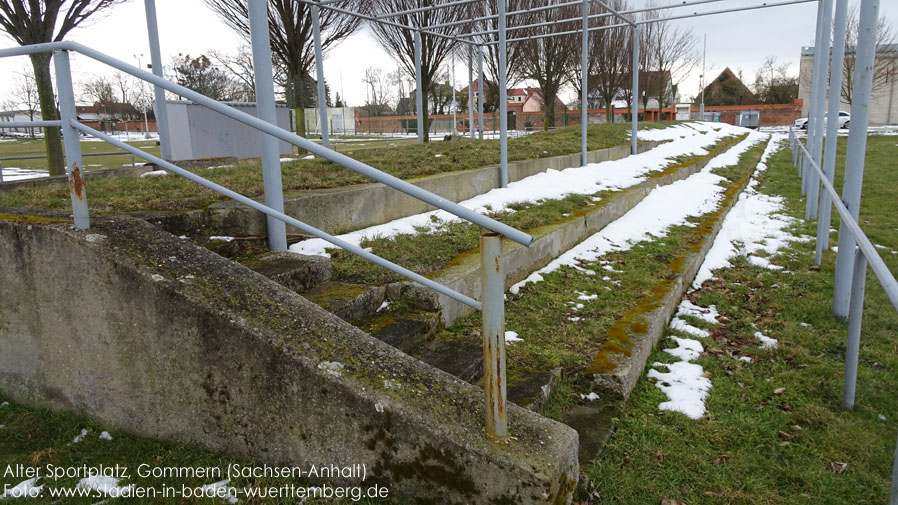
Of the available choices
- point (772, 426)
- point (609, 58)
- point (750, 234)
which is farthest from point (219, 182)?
point (609, 58)

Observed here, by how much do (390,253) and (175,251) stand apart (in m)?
1.71

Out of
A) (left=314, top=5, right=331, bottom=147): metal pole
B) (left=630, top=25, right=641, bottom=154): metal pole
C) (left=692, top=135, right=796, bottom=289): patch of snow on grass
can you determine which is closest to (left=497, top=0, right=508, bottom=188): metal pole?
(left=692, top=135, right=796, bottom=289): patch of snow on grass

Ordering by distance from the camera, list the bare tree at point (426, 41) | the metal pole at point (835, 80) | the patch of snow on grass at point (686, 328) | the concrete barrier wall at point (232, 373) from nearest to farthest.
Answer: the concrete barrier wall at point (232, 373), the patch of snow on grass at point (686, 328), the metal pole at point (835, 80), the bare tree at point (426, 41)

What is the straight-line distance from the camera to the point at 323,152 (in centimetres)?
228

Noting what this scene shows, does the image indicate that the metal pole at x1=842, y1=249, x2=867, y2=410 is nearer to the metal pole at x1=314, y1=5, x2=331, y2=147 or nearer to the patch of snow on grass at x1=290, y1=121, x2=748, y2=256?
the patch of snow on grass at x1=290, y1=121, x2=748, y2=256

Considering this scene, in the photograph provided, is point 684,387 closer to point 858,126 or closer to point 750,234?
point 858,126

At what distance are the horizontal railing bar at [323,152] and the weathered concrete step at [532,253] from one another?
865mm

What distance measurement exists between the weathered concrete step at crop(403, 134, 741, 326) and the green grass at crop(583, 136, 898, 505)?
1.15 metres

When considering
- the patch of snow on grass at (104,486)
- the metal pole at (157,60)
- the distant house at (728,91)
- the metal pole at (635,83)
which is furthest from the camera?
the distant house at (728,91)

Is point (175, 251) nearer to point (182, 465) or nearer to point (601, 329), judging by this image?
point (182, 465)

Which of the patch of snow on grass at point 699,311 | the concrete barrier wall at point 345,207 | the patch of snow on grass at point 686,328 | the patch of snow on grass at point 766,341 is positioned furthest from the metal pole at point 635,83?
the patch of snow on grass at point 766,341

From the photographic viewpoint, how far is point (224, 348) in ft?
7.90

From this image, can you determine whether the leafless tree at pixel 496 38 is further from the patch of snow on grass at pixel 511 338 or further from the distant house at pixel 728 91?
the distant house at pixel 728 91

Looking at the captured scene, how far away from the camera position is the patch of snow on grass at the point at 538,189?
4625 millimetres
